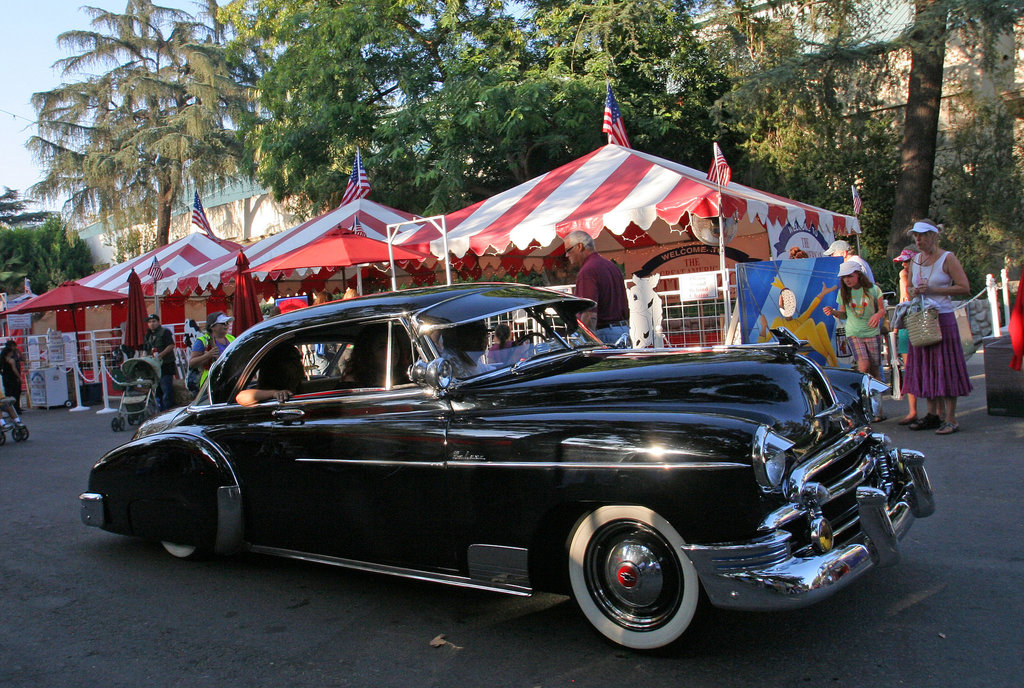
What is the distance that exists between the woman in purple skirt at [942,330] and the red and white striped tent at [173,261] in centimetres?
1753

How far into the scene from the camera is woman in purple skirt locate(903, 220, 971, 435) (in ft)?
23.1

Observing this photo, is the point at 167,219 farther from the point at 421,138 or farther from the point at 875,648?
the point at 875,648

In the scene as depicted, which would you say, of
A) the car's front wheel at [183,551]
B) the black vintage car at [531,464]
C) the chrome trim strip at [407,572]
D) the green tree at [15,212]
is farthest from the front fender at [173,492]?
the green tree at [15,212]

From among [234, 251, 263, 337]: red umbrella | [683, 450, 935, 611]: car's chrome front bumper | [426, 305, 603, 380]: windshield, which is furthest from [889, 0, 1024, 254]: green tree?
[683, 450, 935, 611]: car's chrome front bumper

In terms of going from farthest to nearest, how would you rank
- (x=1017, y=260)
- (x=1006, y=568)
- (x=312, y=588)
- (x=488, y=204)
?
(x=1017, y=260), (x=488, y=204), (x=312, y=588), (x=1006, y=568)

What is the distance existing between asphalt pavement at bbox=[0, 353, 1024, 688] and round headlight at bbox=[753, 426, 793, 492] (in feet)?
Result: 2.03

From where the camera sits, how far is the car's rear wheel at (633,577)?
3168 mm

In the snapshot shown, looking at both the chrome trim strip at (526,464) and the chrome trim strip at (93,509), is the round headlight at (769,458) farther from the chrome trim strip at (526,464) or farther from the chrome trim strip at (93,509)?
the chrome trim strip at (93,509)

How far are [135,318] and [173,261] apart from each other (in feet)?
26.1

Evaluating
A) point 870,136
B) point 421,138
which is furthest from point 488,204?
point 870,136

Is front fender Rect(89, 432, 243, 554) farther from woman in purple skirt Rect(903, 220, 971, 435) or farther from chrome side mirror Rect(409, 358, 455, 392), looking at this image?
woman in purple skirt Rect(903, 220, 971, 435)

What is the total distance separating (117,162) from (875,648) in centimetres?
3706

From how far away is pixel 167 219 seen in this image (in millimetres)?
35625

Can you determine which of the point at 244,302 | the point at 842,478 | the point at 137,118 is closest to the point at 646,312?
the point at 244,302
